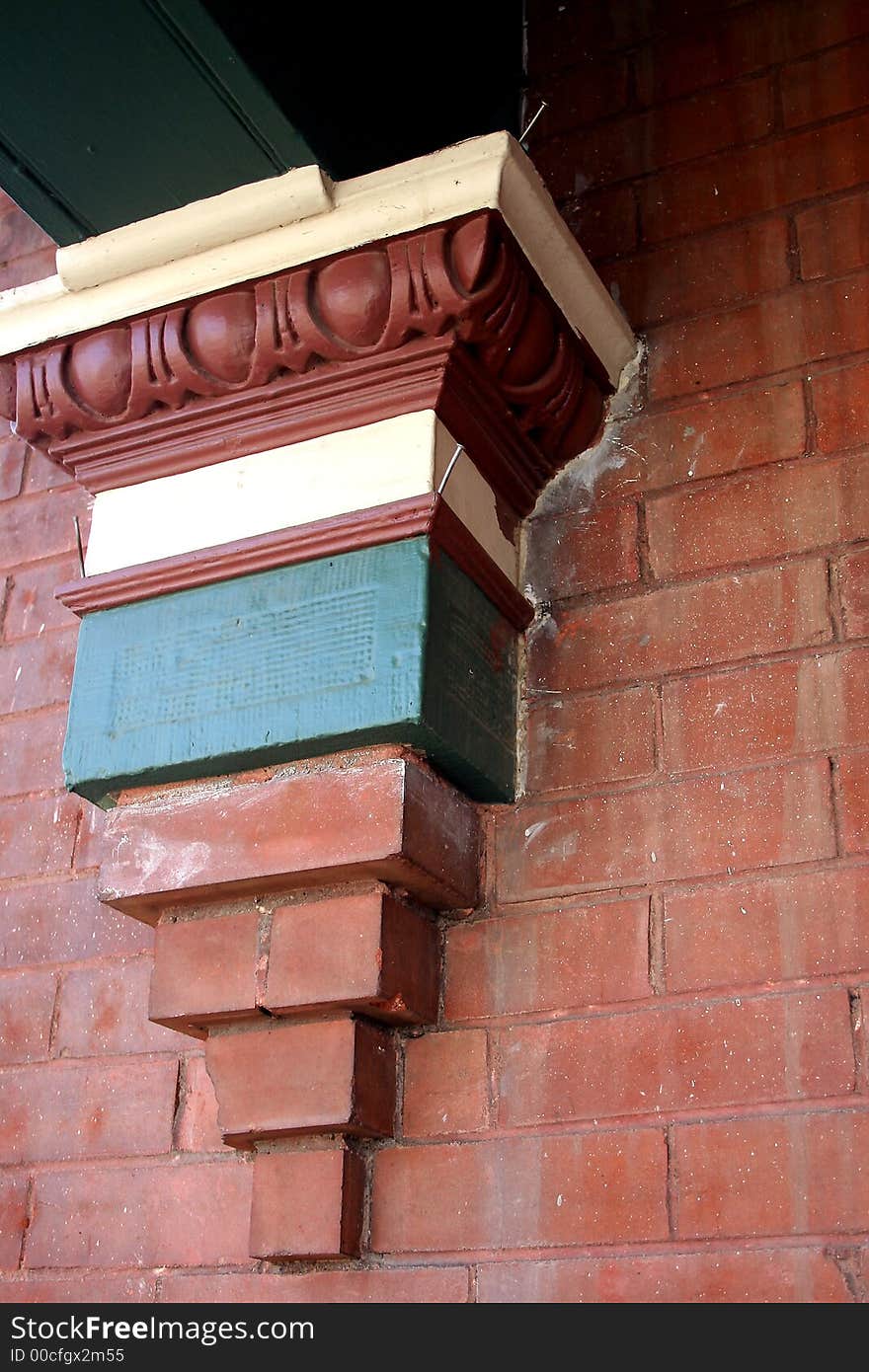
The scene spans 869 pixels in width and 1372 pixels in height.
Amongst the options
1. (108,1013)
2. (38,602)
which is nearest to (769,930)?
(108,1013)

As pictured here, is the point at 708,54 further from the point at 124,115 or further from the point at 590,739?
the point at 590,739

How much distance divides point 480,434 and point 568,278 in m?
0.20

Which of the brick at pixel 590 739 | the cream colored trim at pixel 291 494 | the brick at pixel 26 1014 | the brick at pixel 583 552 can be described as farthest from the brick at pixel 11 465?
the brick at pixel 590 739

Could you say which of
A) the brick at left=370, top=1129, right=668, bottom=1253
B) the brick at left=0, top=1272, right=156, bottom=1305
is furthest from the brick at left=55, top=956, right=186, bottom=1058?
the brick at left=370, top=1129, right=668, bottom=1253

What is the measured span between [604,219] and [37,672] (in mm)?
935

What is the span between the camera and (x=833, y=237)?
171cm

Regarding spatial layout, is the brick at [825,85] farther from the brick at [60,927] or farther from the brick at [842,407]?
the brick at [60,927]

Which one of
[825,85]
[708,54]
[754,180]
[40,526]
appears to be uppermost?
[708,54]

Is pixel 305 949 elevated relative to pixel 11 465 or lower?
lower

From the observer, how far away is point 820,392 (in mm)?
1636

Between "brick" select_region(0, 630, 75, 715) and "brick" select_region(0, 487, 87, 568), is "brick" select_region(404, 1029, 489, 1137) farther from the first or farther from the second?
"brick" select_region(0, 487, 87, 568)

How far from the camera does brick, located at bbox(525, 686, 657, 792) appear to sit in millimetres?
1556

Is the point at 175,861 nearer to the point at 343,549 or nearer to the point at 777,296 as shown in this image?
the point at 343,549
